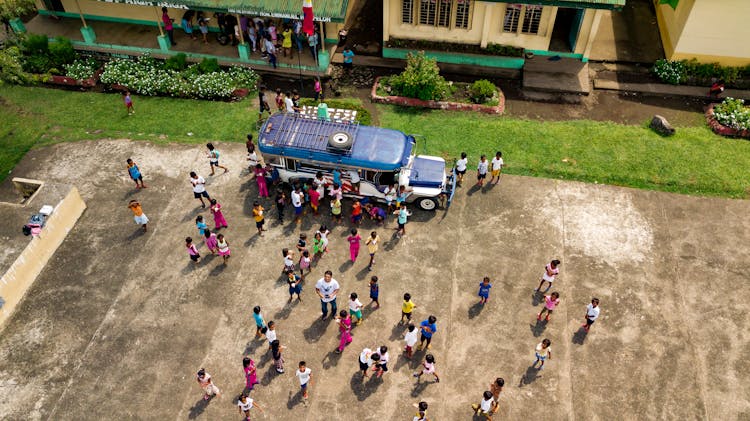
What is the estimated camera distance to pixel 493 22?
933 inches

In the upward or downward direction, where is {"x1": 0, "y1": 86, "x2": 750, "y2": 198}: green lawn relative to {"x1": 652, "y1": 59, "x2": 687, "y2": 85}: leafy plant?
downward

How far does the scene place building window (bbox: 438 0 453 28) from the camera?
2350 cm

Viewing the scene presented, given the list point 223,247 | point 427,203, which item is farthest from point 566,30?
point 223,247

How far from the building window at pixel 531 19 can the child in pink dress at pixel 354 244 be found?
14.1 m

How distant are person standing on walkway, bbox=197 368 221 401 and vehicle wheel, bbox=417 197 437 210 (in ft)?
27.8

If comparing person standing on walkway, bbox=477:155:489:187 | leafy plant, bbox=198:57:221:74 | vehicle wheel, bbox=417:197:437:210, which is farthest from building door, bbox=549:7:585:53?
leafy plant, bbox=198:57:221:74

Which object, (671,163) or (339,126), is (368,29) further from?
(671,163)

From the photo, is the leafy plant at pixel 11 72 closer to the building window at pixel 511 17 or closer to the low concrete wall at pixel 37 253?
the low concrete wall at pixel 37 253

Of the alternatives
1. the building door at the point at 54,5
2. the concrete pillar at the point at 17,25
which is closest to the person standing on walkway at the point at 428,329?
the concrete pillar at the point at 17,25

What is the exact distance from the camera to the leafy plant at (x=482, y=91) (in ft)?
71.5

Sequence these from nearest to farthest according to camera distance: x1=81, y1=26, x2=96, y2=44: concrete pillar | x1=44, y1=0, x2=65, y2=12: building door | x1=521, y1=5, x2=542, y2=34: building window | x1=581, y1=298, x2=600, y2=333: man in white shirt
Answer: x1=581, y1=298, x2=600, y2=333: man in white shirt, x1=521, y1=5, x2=542, y2=34: building window, x1=81, y1=26, x2=96, y2=44: concrete pillar, x1=44, y1=0, x2=65, y2=12: building door

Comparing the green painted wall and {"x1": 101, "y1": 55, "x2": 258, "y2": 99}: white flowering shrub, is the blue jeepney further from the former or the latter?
the green painted wall

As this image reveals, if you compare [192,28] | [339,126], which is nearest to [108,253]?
[339,126]

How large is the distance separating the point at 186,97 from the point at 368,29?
9.80 meters
